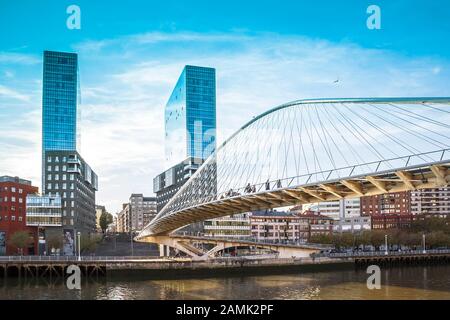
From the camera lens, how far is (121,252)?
79000 millimetres

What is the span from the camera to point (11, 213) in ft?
237

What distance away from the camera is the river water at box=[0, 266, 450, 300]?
118 ft

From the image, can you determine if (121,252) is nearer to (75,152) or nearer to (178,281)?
(75,152)

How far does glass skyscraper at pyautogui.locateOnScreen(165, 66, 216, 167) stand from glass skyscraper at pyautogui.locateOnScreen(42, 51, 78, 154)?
30.0 metres

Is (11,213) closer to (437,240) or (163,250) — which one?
(163,250)

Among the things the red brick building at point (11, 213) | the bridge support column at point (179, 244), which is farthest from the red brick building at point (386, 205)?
the red brick building at point (11, 213)

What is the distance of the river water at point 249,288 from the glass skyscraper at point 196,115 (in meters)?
70.6

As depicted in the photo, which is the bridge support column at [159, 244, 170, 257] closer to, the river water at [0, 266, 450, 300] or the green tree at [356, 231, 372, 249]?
the green tree at [356, 231, 372, 249]

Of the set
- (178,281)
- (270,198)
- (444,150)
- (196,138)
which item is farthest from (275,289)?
(196,138)

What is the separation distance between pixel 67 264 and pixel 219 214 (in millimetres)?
13819

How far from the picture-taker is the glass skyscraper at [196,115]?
11950cm

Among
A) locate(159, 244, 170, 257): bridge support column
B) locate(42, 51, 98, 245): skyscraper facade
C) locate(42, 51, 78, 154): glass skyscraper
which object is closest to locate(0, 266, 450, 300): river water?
locate(159, 244, 170, 257): bridge support column

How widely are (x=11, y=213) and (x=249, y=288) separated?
41.8m

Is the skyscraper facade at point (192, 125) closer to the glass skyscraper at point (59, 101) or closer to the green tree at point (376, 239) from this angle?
the glass skyscraper at point (59, 101)
